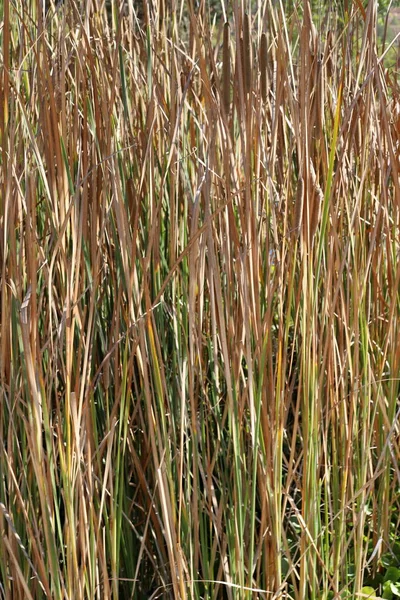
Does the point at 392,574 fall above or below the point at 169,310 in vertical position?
below

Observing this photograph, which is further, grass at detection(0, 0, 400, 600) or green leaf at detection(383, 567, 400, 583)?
green leaf at detection(383, 567, 400, 583)

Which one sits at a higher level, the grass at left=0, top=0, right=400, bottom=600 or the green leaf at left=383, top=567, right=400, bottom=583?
the grass at left=0, top=0, right=400, bottom=600

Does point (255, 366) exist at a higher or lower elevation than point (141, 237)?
lower

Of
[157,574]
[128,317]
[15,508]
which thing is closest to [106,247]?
[128,317]

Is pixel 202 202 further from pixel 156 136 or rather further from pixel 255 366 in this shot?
pixel 255 366

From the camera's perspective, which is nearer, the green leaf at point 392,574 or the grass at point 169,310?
the grass at point 169,310

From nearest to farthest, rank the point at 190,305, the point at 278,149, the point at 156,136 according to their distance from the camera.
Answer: the point at 190,305 → the point at 156,136 → the point at 278,149

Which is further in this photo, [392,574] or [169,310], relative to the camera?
[392,574]

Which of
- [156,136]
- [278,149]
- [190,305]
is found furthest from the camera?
[278,149]

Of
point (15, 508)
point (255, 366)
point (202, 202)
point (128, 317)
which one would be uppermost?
point (202, 202)

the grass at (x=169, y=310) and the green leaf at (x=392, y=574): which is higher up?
the grass at (x=169, y=310)

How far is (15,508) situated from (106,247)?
371 mm

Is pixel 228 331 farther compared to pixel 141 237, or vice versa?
pixel 141 237

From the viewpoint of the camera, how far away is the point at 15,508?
0.98 meters
